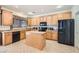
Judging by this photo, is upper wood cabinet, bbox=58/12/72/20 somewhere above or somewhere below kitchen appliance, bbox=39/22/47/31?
above

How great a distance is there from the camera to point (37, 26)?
8906 mm

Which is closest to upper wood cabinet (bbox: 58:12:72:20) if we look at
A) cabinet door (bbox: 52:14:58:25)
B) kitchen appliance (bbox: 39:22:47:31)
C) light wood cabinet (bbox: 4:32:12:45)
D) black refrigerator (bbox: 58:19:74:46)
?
cabinet door (bbox: 52:14:58:25)

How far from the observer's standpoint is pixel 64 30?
6.02 metres

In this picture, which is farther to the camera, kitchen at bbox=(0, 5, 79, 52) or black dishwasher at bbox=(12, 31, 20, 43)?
black dishwasher at bbox=(12, 31, 20, 43)

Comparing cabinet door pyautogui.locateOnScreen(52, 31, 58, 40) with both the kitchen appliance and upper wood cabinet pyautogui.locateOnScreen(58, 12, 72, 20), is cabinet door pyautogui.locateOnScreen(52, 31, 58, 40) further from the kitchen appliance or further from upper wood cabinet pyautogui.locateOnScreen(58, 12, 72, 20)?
upper wood cabinet pyautogui.locateOnScreen(58, 12, 72, 20)

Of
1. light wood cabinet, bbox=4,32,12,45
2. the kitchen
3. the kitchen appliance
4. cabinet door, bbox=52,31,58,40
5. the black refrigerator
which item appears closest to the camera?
the kitchen

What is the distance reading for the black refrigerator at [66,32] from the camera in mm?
5685

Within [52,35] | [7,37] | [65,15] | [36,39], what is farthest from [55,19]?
[7,37]

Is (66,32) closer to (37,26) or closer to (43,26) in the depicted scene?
(43,26)

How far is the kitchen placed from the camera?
525 cm

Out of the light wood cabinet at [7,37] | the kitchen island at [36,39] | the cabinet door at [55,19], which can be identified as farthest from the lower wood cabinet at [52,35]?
the light wood cabinet at [7,37]
